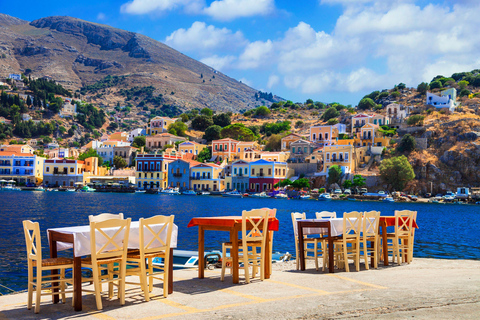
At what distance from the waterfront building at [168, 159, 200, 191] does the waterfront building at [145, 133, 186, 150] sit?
599 inches

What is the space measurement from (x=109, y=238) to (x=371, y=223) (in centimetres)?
607

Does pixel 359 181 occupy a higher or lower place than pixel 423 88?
lower

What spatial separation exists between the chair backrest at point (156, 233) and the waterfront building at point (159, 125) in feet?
Result: 347

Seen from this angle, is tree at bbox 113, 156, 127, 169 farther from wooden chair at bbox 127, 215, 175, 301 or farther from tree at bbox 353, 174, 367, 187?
wooden chair at bbox 127, 215, 175, 301

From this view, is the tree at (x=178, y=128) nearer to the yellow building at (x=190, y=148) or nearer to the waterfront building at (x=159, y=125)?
the waterfront building at (x=159, y=125)

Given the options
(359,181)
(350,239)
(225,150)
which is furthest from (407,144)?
(350,239)

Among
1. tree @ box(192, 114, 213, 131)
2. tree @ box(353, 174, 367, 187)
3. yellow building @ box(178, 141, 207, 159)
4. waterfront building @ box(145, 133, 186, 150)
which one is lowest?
tree @ box(353, 174, 367, 187)

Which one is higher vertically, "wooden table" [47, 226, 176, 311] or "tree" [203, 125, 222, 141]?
"tree" [203, 125, 222, 141]

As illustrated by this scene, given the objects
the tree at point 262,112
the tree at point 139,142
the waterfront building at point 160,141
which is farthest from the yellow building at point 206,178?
the tree at point 262,112

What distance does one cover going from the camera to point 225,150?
8962cm

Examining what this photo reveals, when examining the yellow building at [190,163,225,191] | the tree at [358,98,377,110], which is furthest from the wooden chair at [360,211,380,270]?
the tree at [358,98,377,110]

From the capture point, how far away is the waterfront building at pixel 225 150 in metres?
88.9

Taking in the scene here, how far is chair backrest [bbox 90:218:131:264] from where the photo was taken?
6.11 metres

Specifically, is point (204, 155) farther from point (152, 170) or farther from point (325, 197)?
point (325, 197)
